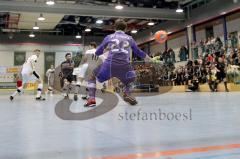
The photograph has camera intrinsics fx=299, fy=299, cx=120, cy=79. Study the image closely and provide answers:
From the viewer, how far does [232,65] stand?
14195mm

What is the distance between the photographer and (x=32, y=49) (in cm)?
2527

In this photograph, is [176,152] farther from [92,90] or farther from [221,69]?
[221,69]

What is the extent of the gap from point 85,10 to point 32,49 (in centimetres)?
1019

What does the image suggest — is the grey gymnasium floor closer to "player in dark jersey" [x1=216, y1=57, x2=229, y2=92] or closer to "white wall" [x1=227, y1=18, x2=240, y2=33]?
"player in dark jersey" [x1=216, y1=57, x2=229, y2=92]

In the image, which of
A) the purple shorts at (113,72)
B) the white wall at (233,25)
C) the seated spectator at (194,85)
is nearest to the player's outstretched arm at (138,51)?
the purple shorts at (113,72)

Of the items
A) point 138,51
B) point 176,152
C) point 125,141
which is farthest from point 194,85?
point 176,152

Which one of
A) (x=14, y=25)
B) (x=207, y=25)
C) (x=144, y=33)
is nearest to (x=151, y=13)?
(x=207, y=25)

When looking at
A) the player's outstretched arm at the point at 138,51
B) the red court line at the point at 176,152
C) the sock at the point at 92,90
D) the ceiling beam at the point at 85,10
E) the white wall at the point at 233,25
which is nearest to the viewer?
the red court line at the point at 176,152

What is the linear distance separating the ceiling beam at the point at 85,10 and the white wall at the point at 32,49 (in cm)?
959

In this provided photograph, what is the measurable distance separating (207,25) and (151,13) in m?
3.78

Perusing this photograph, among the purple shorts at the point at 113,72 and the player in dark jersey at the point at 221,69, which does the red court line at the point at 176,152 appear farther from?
the player in dark jersey at the point at 221,69

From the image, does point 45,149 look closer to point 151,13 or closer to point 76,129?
point 76,129

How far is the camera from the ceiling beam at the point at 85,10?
620 inches

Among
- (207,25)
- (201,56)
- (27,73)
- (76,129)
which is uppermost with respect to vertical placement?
(207,25)
